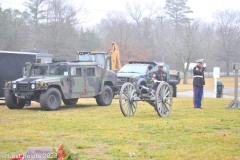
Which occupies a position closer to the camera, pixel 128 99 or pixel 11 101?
pixel 128 99

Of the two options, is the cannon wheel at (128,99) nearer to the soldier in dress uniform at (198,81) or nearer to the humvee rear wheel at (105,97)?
the soldier in dress uniform at (198,81)

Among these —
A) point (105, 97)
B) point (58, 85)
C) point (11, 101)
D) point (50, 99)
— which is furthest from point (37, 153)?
point (105, 97)

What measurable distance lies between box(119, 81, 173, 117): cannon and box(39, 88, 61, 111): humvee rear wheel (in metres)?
3.25

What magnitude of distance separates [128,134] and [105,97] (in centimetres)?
873

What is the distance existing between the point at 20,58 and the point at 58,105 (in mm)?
5262

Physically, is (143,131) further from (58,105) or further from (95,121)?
(58,105)

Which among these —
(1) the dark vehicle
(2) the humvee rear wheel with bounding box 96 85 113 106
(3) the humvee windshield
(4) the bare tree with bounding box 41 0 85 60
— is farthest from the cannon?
(4) the bare tree with bounding box 41 0 85 60

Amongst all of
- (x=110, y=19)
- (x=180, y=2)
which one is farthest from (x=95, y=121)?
(x=180, y=2)

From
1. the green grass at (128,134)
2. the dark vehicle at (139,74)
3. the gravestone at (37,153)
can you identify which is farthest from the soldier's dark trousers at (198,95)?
the gravestone at (37,153)

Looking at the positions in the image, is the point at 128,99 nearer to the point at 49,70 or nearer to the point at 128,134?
the point at 128,134

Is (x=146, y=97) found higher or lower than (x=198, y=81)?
lower

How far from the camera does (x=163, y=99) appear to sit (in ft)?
47.0

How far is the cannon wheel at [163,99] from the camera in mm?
14134

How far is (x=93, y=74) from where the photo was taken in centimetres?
1911
